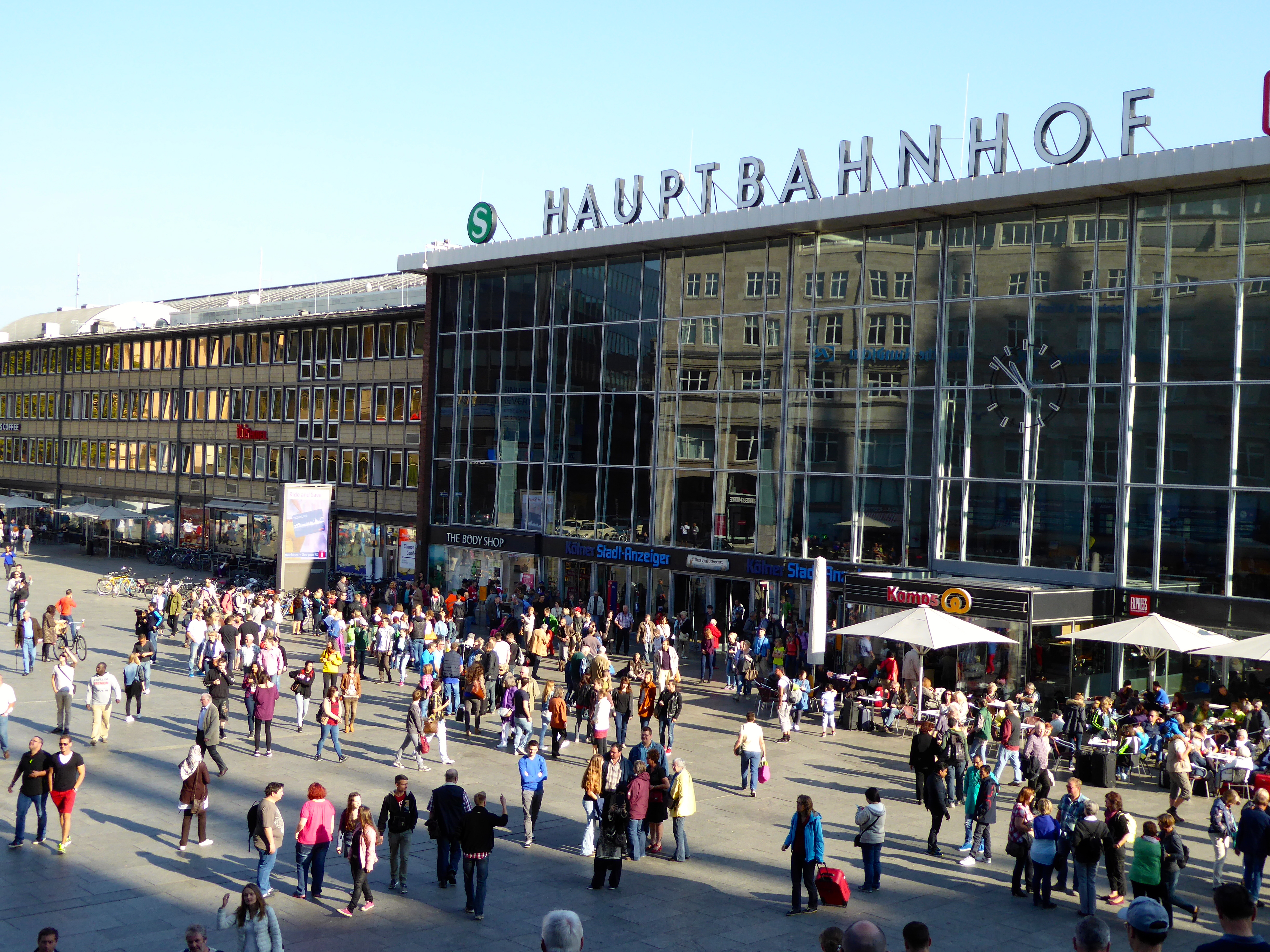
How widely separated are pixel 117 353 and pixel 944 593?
57612 millimetres

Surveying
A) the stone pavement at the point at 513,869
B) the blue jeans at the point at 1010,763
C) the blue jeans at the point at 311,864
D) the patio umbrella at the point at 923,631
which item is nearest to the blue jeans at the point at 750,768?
the stone pavement at the point at 513,869

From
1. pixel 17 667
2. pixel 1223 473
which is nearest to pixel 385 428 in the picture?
pixel 17 667

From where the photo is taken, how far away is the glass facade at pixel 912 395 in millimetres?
29141

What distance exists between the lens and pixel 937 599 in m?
29.7

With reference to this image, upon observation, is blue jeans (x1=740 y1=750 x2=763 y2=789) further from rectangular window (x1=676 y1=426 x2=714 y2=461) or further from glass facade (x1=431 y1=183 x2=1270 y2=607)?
rectangular window (x1=676 y1=426 x2=714 y2=461)

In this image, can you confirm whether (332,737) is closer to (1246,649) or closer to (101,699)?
(101,699)

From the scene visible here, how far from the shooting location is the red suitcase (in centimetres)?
1476

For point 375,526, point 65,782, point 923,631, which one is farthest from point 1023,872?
point 375,526

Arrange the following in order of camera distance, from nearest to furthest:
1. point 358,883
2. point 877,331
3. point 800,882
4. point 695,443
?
point 358,883 → point 800,882 → point 877,331 → point 695,443

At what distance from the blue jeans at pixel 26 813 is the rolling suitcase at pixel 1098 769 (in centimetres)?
1700

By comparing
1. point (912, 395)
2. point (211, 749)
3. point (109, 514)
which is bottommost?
point (211, 749)

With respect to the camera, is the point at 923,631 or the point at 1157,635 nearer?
the point at 1157,635

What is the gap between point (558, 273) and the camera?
147ft

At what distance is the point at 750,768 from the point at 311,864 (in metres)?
8.26
